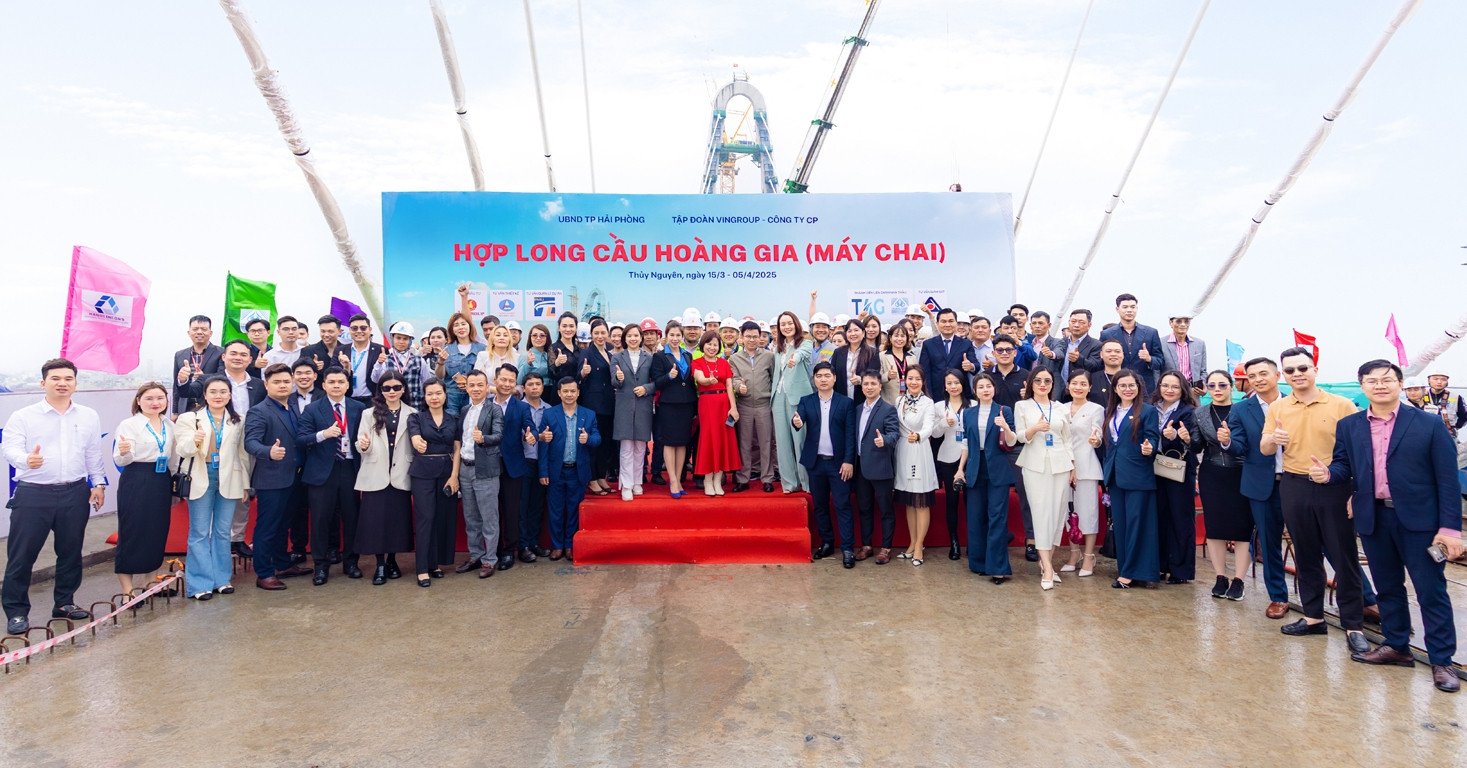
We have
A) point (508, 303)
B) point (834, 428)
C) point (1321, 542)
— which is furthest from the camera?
point (508, 303)

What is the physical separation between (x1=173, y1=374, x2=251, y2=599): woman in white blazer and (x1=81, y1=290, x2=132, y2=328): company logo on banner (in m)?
1.72

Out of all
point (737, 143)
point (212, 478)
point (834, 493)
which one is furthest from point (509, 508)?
point (737, 143)

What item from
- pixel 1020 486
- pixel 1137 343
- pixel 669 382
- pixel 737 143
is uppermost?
pixel 737 143

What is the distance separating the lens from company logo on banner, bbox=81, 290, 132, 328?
18.7ft

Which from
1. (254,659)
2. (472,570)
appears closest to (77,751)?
(254,659)

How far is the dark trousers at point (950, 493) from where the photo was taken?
217 inches

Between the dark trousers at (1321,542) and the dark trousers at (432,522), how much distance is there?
5.27 m

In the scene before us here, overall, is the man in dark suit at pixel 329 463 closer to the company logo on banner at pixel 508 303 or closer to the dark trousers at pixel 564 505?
the dark trousers at pixel 564 505

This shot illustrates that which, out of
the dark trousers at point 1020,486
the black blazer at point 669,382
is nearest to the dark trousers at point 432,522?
the black blazer at point 669,382

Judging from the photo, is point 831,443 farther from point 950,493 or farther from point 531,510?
point 531,510

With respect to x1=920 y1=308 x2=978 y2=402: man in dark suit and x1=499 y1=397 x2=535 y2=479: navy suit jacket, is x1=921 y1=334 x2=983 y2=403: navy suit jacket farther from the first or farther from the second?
x1=499 y1=397 x2=535 y2=479: navy suit jacket

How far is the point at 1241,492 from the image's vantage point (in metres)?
4.43

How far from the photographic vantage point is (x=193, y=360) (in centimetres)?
570

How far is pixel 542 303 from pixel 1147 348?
6.04 metres
